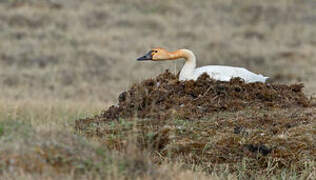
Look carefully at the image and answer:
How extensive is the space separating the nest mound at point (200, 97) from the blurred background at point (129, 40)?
7.29m

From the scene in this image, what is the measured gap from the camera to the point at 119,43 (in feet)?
88.0

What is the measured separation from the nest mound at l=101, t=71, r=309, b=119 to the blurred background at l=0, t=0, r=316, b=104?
287 inches

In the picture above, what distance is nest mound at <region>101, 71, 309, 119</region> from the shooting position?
9258 mm

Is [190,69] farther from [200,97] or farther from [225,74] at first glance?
[200,97]

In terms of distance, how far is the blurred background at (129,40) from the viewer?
2123 cm

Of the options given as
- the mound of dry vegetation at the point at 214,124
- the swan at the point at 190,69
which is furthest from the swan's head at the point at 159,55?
the mound of dry vegetation at the point at 214,124

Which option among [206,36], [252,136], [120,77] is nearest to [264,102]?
[252,136]

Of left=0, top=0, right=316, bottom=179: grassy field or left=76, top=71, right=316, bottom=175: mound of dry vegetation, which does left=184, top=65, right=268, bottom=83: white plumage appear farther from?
left=0, top=0, right=316, bottom=179: grassy field

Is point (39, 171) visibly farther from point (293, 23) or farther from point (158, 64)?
point (293, 23)

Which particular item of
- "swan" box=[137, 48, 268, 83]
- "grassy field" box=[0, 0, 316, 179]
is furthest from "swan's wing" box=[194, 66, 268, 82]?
"grassy field" box=[0, 0, 316, 179]

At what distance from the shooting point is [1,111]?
11047 millimetres

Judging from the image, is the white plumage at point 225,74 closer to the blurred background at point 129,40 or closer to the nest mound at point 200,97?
the nest mound at point 200,97

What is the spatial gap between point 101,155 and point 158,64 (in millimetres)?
18097

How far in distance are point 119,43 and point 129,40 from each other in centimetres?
78
